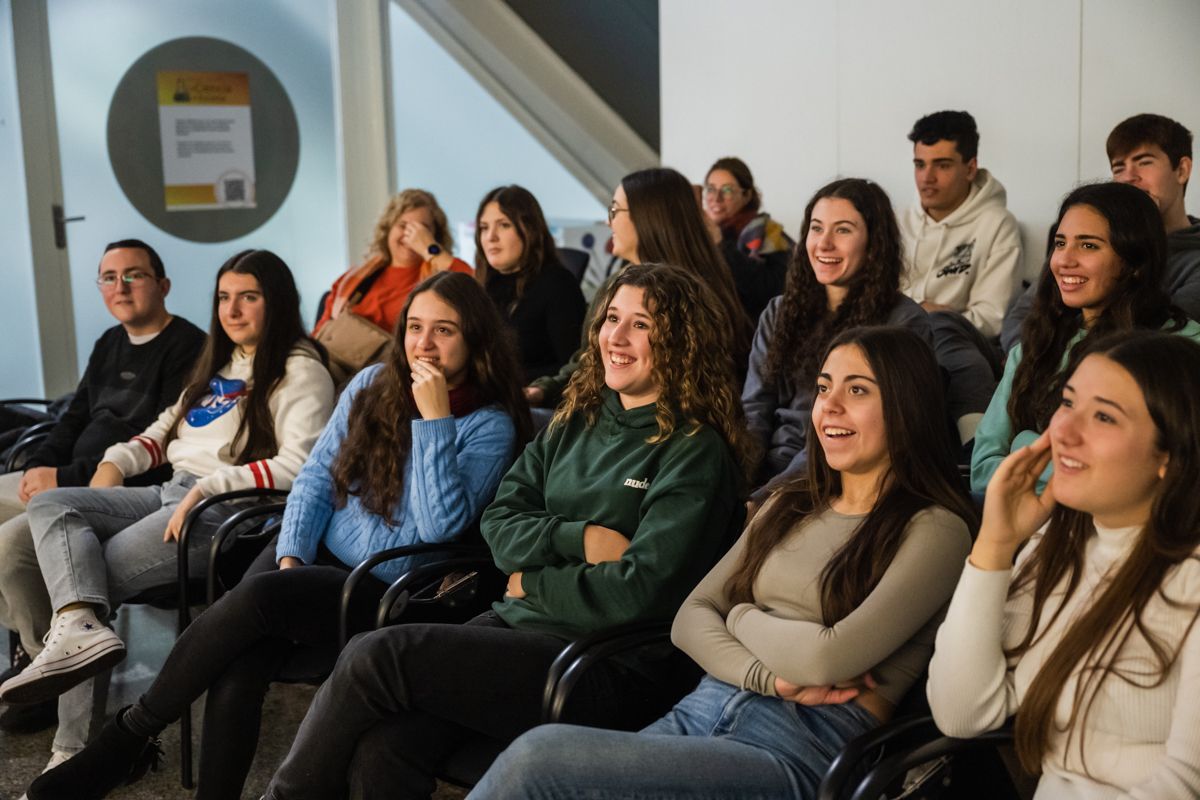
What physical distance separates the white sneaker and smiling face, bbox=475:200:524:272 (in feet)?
5.51

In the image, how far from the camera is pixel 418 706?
205cm

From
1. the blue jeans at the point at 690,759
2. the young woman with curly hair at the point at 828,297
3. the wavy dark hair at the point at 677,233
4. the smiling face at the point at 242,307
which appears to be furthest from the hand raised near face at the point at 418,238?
the blue jeans at the point at 690,759

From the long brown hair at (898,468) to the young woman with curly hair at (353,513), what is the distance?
38.5 inches

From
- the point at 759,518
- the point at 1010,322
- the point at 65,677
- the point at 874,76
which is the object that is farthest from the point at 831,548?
the point at 874,76

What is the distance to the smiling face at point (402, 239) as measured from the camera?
4.30 meters

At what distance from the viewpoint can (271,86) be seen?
6.18 metres

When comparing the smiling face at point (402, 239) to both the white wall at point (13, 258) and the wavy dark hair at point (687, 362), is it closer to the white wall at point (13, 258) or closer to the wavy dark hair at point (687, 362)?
the wavy dark hair at point (687, 362)

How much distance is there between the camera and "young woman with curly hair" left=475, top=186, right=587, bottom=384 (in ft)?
12.3

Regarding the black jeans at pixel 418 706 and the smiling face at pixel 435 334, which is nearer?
the black jeans at pixel 418 706

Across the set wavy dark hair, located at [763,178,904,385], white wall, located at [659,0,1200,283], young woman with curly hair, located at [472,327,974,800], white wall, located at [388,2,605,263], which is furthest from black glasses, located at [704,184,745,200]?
young woman with curly hair, located at [472,327,974,800]

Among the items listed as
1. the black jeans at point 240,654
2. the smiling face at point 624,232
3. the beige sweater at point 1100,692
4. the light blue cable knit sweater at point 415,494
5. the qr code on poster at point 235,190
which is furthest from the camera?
the qr code on poster at point 235,190

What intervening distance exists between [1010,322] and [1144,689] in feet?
5.80

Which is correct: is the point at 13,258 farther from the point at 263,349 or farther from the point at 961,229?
the point at 961,229

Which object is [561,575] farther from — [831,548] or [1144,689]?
[1144,689]
